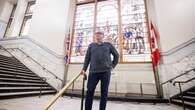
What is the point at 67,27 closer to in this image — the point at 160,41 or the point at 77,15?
the point at 77,15

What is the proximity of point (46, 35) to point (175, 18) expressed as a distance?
579cm

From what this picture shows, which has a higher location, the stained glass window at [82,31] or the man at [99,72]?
the stained glass window at [82,31]

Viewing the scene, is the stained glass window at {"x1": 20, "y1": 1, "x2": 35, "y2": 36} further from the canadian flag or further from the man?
the man

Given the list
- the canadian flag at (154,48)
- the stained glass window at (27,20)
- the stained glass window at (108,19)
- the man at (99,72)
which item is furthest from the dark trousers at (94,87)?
the stained glass window at (27,20)

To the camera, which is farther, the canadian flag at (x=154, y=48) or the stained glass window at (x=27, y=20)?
the stained glass window at (x=27, y=20)

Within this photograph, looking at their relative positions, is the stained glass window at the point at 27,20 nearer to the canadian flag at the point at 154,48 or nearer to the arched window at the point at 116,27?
the arched window at the point at 116,27

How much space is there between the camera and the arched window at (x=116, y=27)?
6.21 metres

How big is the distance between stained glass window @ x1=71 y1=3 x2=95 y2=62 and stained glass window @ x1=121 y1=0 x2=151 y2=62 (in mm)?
1615

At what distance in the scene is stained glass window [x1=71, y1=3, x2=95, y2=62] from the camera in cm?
699

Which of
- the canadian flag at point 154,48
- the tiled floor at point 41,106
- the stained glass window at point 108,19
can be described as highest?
the stained glass window at point 108,19

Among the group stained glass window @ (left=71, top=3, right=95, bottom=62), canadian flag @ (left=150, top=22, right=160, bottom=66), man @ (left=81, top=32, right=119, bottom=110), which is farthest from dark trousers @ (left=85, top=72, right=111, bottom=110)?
stained glass window @ (left=71, top=3, right=95, bottom=62)

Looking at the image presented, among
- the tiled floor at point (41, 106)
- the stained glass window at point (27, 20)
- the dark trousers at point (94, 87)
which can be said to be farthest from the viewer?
the stained glass window at point (27, 20)

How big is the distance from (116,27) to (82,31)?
171 cm

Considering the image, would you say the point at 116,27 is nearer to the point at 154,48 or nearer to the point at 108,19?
the point at 108,19
